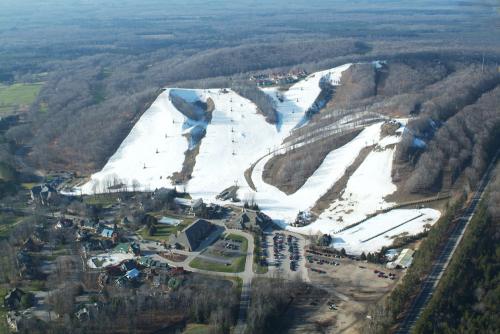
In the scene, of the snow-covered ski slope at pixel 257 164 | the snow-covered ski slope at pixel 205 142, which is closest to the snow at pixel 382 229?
the snow-covered ski slope at pixel 257 164

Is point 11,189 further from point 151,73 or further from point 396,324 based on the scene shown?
point 151,73

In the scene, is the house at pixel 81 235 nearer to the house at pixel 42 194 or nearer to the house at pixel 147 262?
the house at pixel 147 262

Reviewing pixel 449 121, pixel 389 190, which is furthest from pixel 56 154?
pixel 449 121

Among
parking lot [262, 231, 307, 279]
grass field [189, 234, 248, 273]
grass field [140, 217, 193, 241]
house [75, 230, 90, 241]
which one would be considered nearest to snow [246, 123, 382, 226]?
parking lot [262, 231, 307, 279]

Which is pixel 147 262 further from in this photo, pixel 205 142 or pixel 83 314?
pixel 205 142

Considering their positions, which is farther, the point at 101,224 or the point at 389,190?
the point at 389,190
